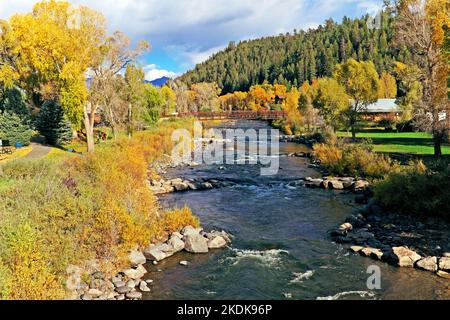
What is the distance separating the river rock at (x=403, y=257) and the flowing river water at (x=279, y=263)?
1.58ft

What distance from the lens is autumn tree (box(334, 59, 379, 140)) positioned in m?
45.6

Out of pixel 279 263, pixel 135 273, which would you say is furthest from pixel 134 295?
pixel 279 263

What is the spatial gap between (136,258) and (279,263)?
237 inches

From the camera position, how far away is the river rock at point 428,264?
49.4 ft

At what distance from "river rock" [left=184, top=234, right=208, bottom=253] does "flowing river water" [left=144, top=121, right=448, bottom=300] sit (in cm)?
35

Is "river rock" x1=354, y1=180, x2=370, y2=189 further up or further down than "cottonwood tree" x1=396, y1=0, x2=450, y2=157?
further down

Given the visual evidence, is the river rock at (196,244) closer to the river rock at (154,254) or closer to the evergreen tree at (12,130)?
the river rock at (154,254)

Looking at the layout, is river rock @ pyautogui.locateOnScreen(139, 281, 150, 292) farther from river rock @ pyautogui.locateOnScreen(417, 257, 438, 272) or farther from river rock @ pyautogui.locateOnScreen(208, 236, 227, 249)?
river rock @ pyautogui.locateOnScreen(417, 257, 438, 272)

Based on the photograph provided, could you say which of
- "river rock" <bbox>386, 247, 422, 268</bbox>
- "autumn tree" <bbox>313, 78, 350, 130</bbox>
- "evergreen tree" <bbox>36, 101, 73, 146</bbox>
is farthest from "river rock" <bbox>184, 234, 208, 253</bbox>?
"autumn tree" <bbox>313, 78, 350, 130</bbox>

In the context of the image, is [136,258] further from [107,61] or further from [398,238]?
[107,61]

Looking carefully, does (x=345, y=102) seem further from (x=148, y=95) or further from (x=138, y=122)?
(x=148, y=95)

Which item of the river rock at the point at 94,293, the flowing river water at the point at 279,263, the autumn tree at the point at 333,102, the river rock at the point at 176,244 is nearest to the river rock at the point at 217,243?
the flowing river water at the point at 279,263

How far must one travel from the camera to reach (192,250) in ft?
57.5

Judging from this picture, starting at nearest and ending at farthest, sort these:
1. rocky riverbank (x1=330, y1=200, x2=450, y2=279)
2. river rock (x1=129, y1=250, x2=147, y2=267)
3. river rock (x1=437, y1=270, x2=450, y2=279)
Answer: river rock (x1=437, y1=270, x2=450, y2=279) → rocky riverbank (x1=330, y1=200, x2=450, y2=279) → river rock (x1=129, y1=250, x2=147, y2=267)
